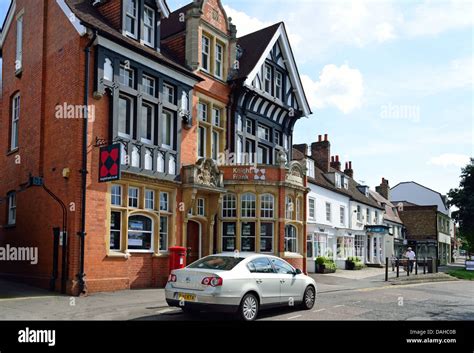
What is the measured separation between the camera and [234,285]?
10.2 metres

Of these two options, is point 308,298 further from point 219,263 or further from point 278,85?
point 278,85

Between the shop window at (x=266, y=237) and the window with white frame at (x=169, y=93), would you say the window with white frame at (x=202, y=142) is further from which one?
the shop window at (x=266, y=237)

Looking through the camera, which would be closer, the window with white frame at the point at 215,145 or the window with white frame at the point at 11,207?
the window with white frame at the point at 11,207

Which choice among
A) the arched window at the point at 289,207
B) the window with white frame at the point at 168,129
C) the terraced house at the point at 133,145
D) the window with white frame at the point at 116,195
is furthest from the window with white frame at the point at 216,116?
the window with white frame at the point at 116,195

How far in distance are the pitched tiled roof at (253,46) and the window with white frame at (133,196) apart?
7984mm

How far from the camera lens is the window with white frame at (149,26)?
18.8 m

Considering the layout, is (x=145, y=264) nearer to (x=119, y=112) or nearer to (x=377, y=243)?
(x=119, y=112)

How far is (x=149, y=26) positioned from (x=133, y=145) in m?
5.27

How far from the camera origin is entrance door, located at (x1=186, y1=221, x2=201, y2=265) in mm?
20375

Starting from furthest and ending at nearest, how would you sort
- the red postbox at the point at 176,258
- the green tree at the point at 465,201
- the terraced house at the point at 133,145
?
the green tree at the point at 465,201, the red postbox at the point at 176,258, the terraced house at the point at 133,145

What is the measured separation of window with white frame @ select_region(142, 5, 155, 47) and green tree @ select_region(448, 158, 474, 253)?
132 ft
